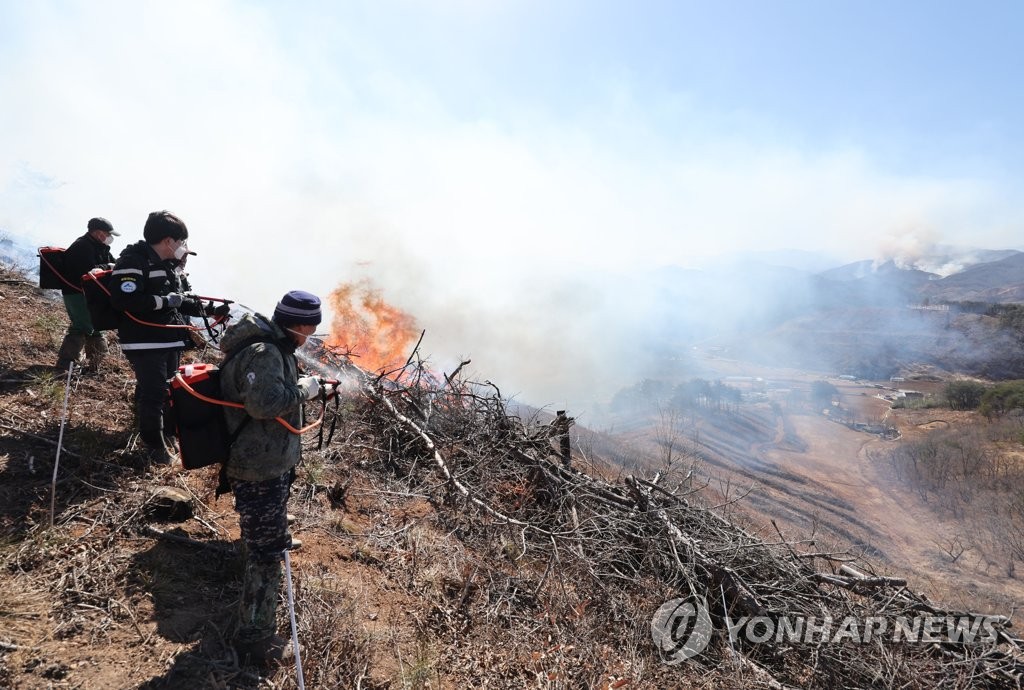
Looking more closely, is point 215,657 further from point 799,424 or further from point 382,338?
point 799,424

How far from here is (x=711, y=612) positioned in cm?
459

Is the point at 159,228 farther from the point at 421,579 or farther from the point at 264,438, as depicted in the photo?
the point at 421,579

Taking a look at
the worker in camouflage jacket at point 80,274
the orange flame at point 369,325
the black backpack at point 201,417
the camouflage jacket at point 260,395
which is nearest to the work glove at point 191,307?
the worker in camouflage jacket at point 80,274

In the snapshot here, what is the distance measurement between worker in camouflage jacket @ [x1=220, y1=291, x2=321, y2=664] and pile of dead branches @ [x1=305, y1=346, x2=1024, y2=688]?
1239 millimetres

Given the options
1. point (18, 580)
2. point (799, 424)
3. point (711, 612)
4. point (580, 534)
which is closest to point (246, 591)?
point (18, 580)

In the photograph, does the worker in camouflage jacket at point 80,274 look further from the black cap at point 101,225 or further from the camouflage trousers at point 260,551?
the camouflage trousers at point 260,551

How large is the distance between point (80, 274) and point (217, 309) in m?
1.53

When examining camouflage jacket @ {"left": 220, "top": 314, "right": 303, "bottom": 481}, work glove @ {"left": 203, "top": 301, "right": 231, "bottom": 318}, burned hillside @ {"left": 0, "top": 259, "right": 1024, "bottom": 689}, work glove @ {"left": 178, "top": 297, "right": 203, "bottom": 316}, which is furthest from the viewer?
work glove @ {"left": 203, "top": 301, "right": 231, "bottom": 318}

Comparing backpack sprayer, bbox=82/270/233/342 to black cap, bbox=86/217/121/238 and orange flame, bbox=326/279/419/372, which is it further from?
orange flame, bbox=326/279/419/372

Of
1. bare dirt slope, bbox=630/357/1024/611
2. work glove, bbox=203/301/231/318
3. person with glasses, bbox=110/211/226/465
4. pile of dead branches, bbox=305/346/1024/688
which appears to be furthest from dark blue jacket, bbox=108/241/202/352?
bare dirt slope, bbox=630/357/1024/611

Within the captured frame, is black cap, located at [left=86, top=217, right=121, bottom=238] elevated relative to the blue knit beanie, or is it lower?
elevated

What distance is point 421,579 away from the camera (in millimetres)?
3826

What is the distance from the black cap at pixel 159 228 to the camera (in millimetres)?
3744

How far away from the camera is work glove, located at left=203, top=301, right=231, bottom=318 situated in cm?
424
